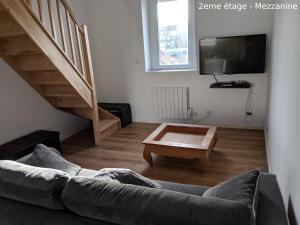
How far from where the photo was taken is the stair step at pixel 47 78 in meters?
3.03

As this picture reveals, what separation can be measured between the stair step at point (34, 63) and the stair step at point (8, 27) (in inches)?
14.9

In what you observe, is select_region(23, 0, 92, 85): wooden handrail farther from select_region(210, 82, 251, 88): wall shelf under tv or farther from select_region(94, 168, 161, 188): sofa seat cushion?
select_region(210, 82, 251, 88): wall shelf under tv

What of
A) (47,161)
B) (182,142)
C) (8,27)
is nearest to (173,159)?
(182,142)

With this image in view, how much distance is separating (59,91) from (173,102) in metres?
1.92

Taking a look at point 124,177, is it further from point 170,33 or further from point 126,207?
point 170,33

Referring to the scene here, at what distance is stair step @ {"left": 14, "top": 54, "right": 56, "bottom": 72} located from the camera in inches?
109

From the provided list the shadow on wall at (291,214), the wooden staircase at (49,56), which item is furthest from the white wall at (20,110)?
the shadow on wall at (291,214)

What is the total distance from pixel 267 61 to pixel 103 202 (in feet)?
11.0

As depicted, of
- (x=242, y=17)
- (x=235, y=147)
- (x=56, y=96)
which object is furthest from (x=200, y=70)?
(x=56, y=96)

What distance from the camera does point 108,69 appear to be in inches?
182

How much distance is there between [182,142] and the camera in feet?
9.71

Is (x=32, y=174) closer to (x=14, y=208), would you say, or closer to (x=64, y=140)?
(x=14, y=208)

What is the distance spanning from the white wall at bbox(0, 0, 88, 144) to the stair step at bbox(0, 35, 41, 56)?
0.33 metres

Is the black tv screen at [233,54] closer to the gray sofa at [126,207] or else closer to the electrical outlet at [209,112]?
the electrical outlet at [209,112]
